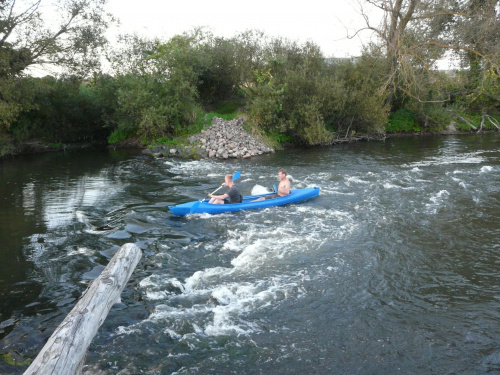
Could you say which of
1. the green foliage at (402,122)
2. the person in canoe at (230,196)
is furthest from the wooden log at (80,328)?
the green foliage at (402,122)

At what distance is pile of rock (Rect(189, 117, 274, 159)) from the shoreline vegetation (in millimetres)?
479

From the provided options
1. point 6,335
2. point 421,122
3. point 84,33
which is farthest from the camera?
point 421,122

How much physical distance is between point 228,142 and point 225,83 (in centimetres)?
542

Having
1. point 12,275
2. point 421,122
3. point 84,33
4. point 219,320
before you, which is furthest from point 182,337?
point 421,122

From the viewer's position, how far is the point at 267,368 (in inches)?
167

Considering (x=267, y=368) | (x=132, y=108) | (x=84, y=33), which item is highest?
(x=84, y=33)

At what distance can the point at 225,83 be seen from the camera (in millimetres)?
22047

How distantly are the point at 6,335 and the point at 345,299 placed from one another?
4.36 m

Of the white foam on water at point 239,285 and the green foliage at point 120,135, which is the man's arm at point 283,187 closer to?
the white foam on water at point 239,285

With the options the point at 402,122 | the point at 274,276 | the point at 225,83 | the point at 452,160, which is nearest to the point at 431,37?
the point at 402,122

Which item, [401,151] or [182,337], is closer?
[182,337]

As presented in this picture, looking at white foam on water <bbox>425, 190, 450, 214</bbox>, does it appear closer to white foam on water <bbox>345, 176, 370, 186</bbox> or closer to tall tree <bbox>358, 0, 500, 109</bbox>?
white foam on water <bbox>345, 176, 370, 186</bbox>

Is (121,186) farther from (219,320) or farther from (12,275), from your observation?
(219,320)

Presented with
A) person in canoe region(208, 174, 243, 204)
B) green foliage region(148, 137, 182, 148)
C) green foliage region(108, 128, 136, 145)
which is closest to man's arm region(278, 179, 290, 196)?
person in canoe region(208, 174, 243, 204)
